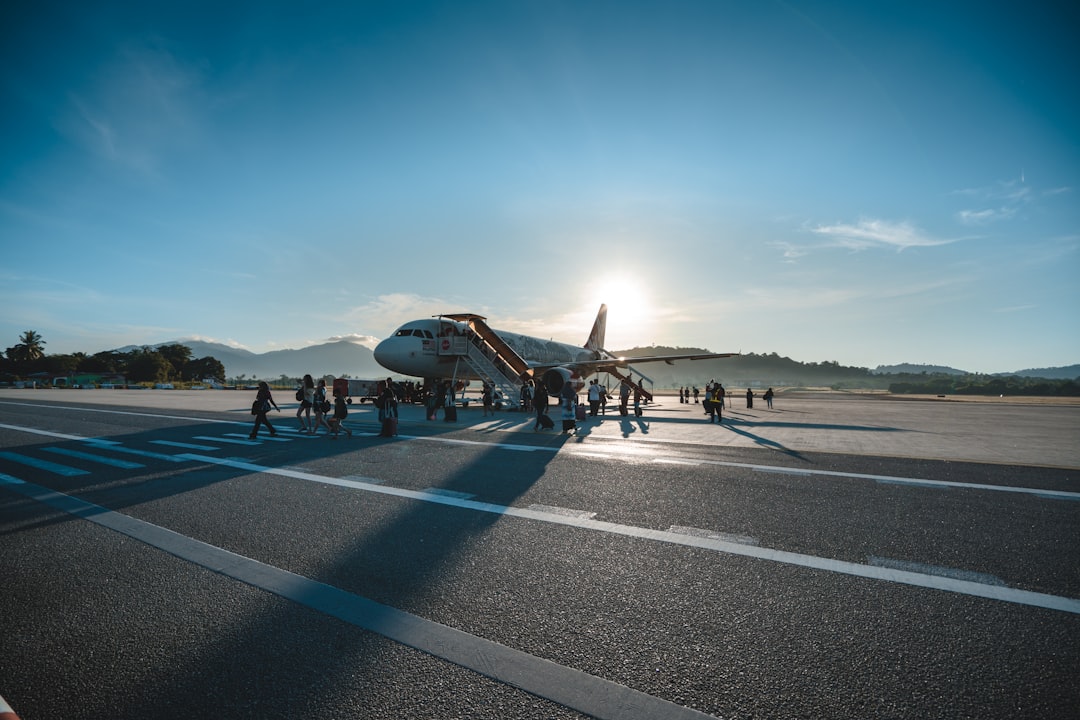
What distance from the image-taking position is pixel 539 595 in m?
3.77

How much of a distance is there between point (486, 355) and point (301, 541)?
22.3 m

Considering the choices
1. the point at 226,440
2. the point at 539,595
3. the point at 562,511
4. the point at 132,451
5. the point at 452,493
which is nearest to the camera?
the point at 539,595

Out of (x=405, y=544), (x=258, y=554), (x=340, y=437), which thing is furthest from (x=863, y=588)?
(x=340, y=437)

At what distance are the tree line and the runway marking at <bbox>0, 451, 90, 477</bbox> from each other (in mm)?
100120

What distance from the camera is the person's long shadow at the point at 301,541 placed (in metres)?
2.65

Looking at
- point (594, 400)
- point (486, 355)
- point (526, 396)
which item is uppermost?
point (486, 355)

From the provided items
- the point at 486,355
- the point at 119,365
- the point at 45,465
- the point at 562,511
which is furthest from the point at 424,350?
the point at 119,365

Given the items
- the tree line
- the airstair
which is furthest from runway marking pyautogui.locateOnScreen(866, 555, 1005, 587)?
the tree line

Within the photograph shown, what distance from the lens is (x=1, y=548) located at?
4.89m

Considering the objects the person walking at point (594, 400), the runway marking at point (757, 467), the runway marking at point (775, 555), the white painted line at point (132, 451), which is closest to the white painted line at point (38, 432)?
the runway marking at point (757, 467)

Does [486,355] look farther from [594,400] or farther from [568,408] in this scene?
[568,408]

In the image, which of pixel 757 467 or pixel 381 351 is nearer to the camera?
pixel 757 467

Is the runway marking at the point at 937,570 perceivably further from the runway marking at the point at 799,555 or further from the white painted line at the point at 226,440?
the white painted line at the point at 226,440

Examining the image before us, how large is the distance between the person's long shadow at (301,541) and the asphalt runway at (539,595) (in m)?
0.02
